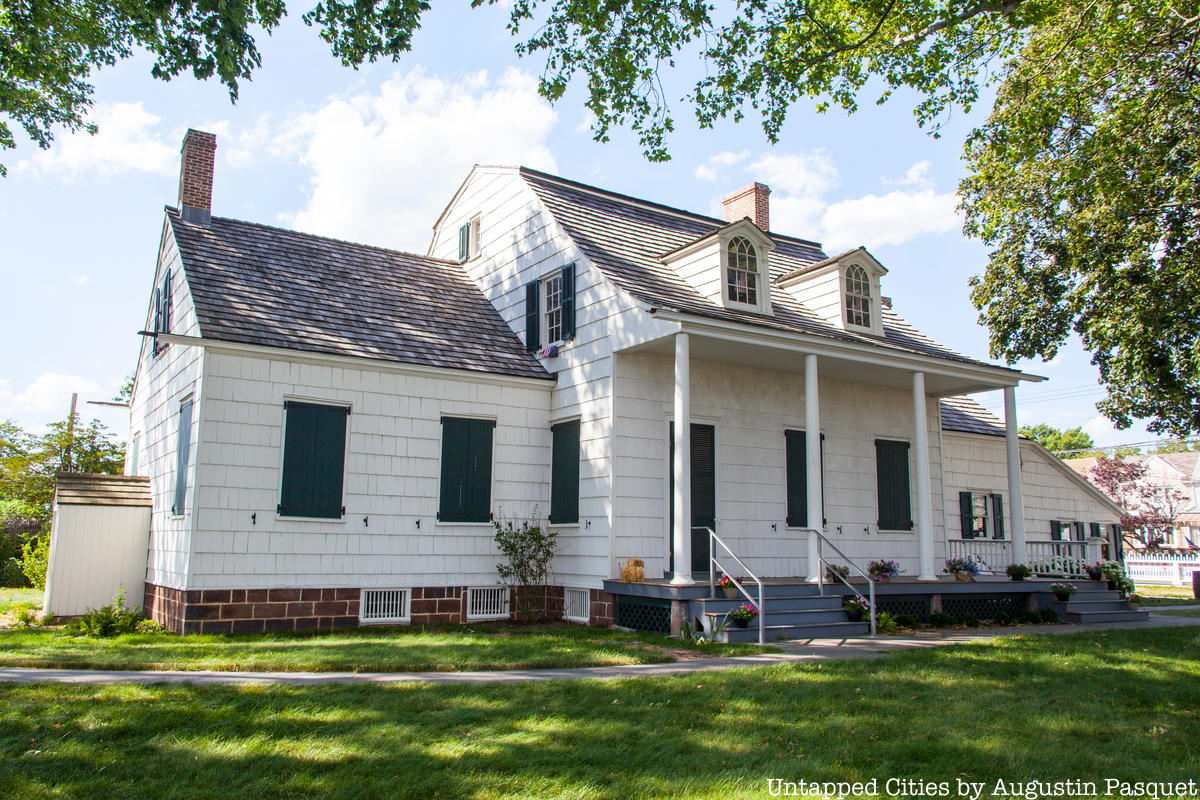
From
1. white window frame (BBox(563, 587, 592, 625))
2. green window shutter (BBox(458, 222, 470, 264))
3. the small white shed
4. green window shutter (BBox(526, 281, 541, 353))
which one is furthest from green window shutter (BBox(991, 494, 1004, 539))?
the small white shed

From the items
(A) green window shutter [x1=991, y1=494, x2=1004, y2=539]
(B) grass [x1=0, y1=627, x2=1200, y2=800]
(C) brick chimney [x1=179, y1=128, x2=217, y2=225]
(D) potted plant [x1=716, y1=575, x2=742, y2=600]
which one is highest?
(C) brick chimney [x1=179, y1=128, x2=217, y2=225]

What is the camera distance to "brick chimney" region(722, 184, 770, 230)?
67.3 feet

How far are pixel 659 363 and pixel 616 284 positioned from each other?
1.46m

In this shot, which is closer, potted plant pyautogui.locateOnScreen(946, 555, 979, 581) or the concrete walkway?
the concrete walkway

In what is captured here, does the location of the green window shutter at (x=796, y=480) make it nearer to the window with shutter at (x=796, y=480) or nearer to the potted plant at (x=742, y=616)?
the window with shutter at (x=796, y=480)

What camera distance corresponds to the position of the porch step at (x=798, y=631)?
438 inches

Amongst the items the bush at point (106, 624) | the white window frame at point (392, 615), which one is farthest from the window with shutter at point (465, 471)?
the bush at point (106, 624)

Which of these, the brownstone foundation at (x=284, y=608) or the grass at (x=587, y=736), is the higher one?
the brownstone foundation at (x=284, y=608)

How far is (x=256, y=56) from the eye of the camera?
879cm

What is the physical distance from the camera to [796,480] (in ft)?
50.0

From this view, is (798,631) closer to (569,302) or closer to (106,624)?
(569,302)

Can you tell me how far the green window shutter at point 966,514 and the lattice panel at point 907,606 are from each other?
282 inches

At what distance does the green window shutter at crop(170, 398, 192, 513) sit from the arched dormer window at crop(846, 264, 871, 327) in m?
11.3

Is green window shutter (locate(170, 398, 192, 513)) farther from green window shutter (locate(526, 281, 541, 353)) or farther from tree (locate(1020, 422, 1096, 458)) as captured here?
tree (locate(1020, 422, 1096, 458))
